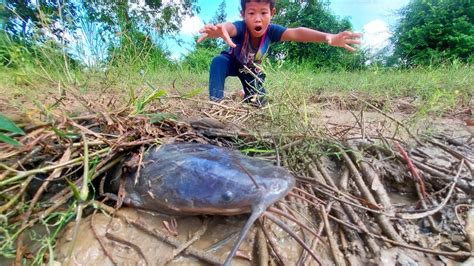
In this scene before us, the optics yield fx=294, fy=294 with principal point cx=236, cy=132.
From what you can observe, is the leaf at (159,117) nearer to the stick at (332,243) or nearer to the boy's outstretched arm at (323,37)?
the stick at (332,243)

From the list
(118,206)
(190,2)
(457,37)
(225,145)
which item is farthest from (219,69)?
(190,2)

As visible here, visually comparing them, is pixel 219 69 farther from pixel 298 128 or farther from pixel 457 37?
pixel 457 37

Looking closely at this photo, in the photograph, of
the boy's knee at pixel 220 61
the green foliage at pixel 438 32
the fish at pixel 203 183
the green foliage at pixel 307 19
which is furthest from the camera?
the green foliage at pixel 307 19

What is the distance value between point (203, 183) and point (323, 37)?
1977 millimetres

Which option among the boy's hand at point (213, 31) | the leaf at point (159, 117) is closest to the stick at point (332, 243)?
the leaf at point (159, 117)

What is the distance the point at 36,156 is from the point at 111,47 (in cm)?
89

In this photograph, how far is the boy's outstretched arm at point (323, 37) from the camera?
2.08 metres

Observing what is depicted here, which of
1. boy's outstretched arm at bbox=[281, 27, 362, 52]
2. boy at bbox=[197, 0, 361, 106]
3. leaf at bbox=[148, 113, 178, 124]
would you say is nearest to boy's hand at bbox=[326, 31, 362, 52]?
boy's outstretched arm at bbox=[281, 27, 362, 52]

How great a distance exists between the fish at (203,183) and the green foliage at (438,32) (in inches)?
371

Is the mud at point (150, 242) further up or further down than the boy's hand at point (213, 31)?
further down

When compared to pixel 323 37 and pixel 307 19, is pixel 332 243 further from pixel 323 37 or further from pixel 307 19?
pixel 307 19

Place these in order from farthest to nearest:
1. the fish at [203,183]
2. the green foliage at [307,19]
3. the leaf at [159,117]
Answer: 1. the green foliage at [307,19]
2. the leaf at [159,117]
3. the fish at [203,183]

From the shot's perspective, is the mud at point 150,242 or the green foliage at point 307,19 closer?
the mud at point 150,242

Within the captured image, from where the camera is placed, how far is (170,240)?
0.93 metres
